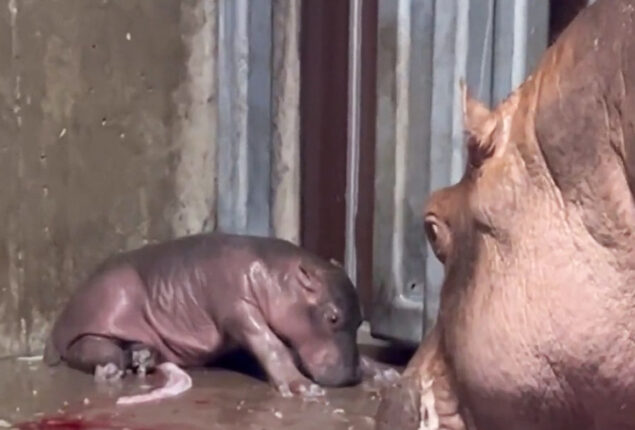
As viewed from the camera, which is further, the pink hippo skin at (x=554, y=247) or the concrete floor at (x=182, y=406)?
the concrete floor at (x=182, y=406)

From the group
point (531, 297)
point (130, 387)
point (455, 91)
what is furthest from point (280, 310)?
point (531, 297)

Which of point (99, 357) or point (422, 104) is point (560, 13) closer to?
point (422, 104)

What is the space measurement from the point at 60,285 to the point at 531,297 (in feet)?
5.50

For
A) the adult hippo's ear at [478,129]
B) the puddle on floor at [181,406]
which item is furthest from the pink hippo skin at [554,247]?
the puddle on floor at [181,406]

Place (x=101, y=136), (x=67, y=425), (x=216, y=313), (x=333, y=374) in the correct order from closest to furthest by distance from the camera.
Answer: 1. (x=67, y=425)
2. (x=333, y=374)
3. (x=216, y=313)
4. (x=101, y=136)

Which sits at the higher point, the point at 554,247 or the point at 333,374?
the point at 554,247

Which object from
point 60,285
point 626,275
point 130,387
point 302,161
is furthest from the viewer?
point 302,161

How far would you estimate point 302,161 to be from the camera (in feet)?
9.30

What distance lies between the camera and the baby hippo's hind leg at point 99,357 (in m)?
2.35

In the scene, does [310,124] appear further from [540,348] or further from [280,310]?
[540,348]

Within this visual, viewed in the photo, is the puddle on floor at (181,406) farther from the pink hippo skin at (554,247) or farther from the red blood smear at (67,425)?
the pink hippo skin at (554,247)

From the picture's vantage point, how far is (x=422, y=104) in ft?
8.13

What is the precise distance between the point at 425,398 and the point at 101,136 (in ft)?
5.06

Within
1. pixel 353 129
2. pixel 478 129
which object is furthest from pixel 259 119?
pixel 478 129
